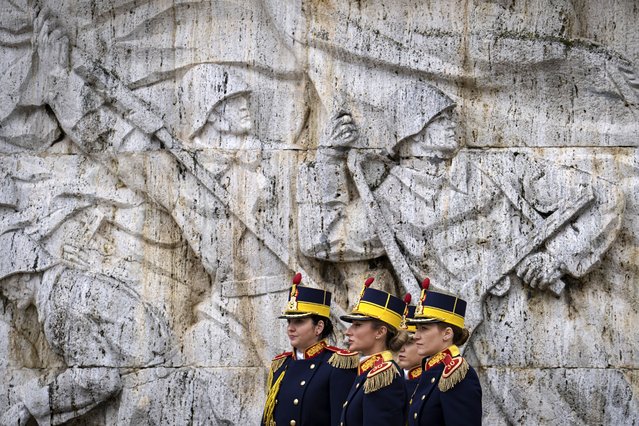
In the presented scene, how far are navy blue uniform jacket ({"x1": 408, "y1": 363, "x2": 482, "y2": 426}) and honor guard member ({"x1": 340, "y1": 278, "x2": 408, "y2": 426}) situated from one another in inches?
4.3

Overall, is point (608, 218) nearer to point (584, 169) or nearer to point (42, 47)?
point (584, 169)

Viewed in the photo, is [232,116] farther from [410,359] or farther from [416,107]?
[410,359]

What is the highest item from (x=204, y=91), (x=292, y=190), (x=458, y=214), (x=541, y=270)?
(x=204, y=91)

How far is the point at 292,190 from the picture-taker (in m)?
11.1

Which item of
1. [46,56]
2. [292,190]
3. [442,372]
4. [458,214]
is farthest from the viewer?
[46,56]

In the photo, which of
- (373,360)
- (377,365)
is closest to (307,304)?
(373,360)

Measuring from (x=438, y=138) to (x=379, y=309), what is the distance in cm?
263

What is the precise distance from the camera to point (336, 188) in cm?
1095

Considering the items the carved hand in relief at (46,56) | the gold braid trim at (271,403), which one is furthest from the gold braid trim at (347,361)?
the carved hand in relief at (46,56)

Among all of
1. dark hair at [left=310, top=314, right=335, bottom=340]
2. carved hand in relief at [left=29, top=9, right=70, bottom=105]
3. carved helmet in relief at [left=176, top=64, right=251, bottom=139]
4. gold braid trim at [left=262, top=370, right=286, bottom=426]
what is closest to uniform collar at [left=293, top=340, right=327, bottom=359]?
dark hair at [left=310, top=314, right=335, bottom=340]

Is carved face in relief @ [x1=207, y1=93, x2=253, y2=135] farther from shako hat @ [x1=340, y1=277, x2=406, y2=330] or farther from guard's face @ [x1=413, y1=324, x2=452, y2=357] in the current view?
guard's face @ [x1=413, y1=324, x2=452, y2=357]

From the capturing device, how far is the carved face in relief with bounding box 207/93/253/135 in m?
11.4

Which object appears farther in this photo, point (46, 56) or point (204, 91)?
point (46, 56)

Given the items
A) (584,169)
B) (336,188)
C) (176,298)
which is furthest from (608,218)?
(176,298)
